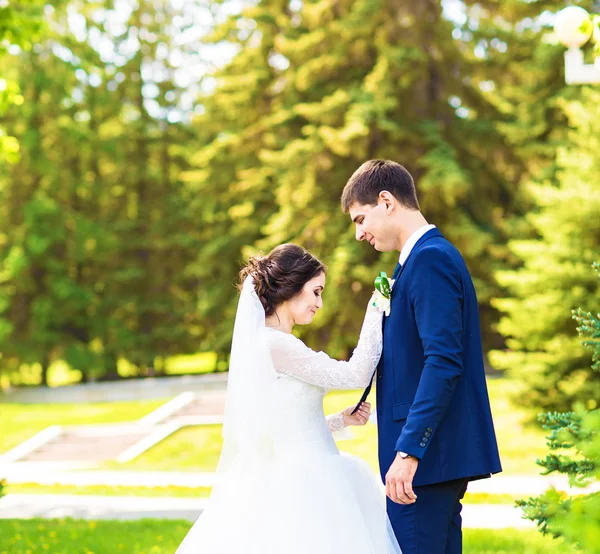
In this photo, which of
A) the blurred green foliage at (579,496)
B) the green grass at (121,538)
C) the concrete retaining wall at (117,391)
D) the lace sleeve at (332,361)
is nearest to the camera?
the blurred green foliage at (579,496)

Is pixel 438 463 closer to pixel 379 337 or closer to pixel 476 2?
pixel 379 337

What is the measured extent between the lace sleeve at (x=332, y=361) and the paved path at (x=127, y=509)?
4876mm

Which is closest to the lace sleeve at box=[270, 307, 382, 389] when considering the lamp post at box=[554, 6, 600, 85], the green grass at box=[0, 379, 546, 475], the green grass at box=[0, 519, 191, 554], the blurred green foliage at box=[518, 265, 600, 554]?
the blurred green foliage at box=[518, 265, 600, 554]

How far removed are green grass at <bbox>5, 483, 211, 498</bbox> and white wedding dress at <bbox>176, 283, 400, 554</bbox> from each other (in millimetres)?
7360

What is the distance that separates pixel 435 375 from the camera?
10.6 ft

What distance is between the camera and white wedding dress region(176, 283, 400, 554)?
13.2ft

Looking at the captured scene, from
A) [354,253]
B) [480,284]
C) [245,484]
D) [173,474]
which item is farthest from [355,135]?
[245,484]

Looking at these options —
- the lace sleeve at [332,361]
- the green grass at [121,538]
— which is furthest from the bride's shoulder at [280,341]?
the green grass at [121,538]

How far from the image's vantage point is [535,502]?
4.49 m

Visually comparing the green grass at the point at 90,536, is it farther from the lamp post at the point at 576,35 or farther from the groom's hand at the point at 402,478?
the lamp post at the point at 576,35

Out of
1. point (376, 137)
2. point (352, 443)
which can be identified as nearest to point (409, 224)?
point (352, 443)

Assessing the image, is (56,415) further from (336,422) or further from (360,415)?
(360,415)

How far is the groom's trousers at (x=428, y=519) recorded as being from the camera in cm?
337

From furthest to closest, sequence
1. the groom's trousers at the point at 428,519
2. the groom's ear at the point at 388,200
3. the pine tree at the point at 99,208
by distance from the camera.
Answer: the pine tree at the point at 99,208
the groom's ear at the point at 388,200
the groom's trousers at the point at 428,519
